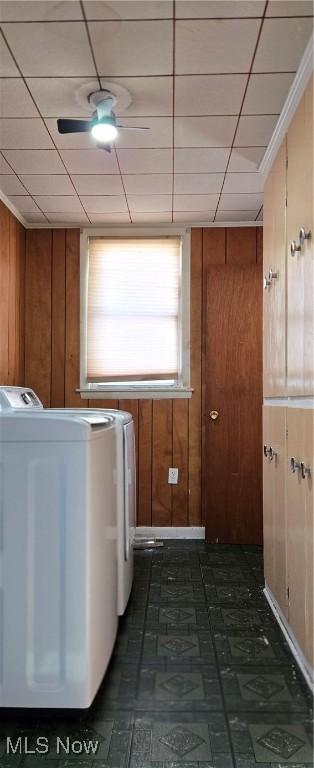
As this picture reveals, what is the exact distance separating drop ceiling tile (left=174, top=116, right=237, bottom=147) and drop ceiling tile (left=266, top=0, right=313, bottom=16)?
0.66m

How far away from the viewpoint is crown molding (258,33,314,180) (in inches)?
73.5

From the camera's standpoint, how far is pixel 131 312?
12.7 feet

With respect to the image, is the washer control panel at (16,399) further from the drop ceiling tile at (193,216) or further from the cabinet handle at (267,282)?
the drop ceiling tile at (193,216)

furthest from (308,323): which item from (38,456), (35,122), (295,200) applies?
(35,122)

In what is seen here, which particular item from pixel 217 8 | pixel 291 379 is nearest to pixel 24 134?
pixel 217 8

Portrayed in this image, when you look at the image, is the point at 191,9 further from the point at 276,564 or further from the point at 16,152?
the point at 276,564

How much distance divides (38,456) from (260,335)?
97.7 inches

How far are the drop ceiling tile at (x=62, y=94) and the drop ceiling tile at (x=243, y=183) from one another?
98 cm

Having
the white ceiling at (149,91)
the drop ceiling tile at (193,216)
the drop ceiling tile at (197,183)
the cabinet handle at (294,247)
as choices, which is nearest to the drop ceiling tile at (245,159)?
the white ceiling at (149,91)

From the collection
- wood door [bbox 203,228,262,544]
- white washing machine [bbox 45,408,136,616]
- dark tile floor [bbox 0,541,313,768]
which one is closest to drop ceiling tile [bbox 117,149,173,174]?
wood door [bbox 203,228,262,544]

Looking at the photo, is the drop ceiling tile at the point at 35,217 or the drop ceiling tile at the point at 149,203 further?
the drop ceiling tile at the point at 35,217

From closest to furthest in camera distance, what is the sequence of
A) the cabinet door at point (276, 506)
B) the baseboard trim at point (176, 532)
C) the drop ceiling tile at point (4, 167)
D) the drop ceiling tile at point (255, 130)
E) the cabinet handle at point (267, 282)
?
the cabinet door at point (276, 506) → the drop ceiling tile at point (255, 130) → the cabinet handle at point (267, 282) → the drop ceiling tile at point (4, 167) → the baseboard trim at point (176, 532)

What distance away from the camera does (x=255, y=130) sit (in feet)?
8.07

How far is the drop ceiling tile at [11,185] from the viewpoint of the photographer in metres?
3.01
